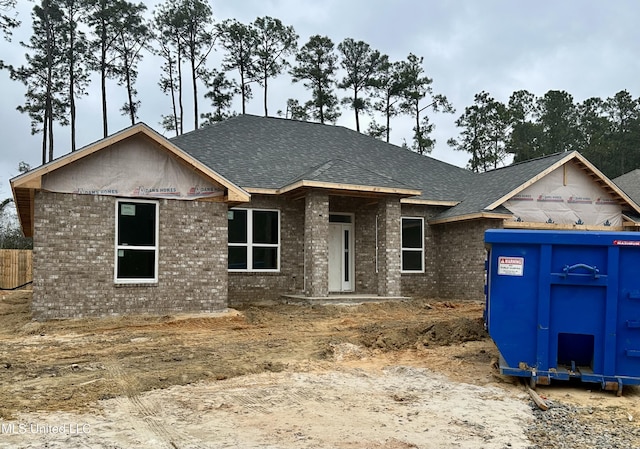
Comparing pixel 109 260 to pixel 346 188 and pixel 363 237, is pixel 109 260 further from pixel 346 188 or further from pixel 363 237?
pixel 363 237

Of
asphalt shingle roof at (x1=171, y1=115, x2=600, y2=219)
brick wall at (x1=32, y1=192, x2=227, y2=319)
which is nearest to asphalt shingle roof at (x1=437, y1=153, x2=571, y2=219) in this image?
asphalt shingle roof at (x1=171, y1=115, x2=600, y2=219)

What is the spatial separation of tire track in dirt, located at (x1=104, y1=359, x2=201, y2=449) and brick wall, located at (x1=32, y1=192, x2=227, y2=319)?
15.3 feet

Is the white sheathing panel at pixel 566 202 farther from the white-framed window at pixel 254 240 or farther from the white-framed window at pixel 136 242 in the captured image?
the white-framed window at pixel 136 242

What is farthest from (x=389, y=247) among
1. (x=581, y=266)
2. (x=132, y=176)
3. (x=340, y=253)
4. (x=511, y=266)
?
(x=581, y=266)

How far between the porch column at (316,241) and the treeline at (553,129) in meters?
30.4

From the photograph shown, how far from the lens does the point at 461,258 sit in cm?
1778

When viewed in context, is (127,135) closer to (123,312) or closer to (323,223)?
(123,312)

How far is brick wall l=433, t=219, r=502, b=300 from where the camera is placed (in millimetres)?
17125

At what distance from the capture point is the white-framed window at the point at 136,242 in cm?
1222

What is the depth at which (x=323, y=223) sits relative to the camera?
15.4 m

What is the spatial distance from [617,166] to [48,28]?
148ft

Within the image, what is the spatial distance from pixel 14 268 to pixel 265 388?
20.0 meters

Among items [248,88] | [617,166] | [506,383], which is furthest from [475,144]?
[506,383]

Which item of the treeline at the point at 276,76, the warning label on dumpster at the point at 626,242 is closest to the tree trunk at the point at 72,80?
the treeline at the point at 276,76
